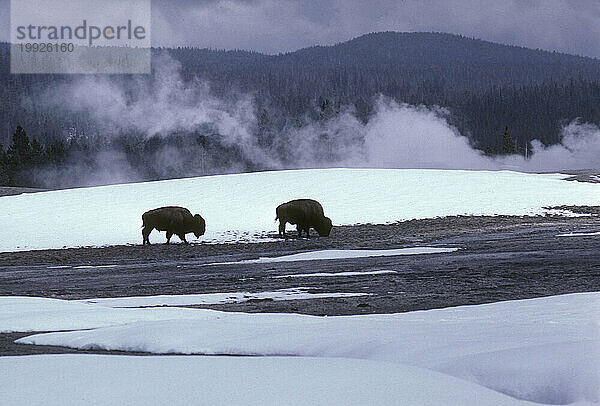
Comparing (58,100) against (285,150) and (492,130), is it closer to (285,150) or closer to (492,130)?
(285,150)

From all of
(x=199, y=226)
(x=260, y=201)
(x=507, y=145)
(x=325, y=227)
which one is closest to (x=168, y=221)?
(x=199, y=226)

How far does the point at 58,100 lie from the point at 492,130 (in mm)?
83093

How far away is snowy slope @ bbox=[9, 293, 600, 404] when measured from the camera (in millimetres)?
4621

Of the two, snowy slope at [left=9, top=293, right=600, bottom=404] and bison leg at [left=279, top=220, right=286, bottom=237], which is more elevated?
bison leg at [left=279, top=220, right=286, bottom=237]

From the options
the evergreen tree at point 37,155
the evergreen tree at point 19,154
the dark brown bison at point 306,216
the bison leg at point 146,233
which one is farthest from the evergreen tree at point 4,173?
the dark brown bison at point 306,216

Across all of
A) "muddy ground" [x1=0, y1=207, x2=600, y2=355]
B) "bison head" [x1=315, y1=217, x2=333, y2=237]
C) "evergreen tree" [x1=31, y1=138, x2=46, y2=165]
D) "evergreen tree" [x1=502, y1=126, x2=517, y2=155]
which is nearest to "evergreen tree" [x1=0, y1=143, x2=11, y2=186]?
"evergreen tree" [x1=31, y1=138, x2=46, y2=165]

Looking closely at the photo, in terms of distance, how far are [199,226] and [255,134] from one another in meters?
105

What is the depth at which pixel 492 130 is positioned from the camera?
6383 inches

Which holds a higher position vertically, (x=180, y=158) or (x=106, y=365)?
(x=180, y=158)

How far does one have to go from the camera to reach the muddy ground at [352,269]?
35.4ft

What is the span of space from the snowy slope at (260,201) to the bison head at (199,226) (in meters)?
0.48

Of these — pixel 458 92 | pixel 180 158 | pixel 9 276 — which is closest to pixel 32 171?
pixel 180 158

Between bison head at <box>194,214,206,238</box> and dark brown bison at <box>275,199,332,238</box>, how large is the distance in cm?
270

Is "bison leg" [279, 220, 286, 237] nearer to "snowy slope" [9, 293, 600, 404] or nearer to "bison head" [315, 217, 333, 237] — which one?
"bison head" [315, 217, 333, 237]
